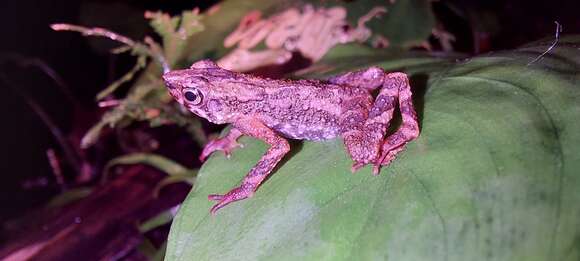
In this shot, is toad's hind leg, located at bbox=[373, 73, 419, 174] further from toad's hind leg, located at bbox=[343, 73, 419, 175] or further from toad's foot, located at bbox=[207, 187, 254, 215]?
toad's foot, located at bbox=[207, 187, 254, 215]

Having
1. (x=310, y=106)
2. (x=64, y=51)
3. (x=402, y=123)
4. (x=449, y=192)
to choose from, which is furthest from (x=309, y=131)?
(x=64, y=51)

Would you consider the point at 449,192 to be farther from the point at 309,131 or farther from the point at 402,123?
the point at 309,131

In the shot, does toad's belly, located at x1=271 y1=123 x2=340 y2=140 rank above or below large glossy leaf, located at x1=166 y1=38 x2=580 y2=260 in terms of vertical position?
above

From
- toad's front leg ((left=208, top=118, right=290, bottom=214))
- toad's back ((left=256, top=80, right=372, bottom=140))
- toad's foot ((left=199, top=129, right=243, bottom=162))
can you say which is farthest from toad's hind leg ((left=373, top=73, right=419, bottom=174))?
toad's foot ((left=199, top=129, right=243, bottom=162))

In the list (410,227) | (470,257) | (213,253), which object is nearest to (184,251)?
(213,253)

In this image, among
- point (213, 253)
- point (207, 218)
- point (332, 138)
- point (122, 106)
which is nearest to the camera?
point (213, 253)

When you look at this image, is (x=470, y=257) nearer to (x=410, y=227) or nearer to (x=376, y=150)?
(x=410, y=227)
